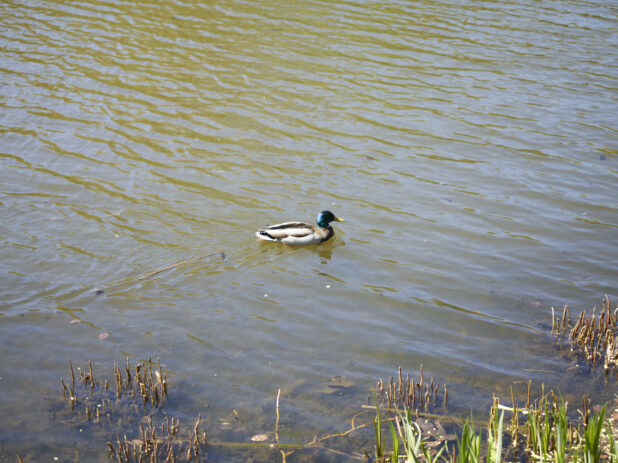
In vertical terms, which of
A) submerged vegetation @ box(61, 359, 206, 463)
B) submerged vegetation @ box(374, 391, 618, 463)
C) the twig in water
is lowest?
submerged vegetation @ box(61, 359, 206, 463)

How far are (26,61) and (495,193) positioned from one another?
1090 centimetres

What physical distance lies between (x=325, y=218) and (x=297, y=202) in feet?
3.14

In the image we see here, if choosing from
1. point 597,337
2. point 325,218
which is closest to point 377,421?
point 597,337

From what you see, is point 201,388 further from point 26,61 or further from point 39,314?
point 26,61

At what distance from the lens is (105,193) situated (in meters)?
9.80

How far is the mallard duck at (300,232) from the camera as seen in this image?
878cm

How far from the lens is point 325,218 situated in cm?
910

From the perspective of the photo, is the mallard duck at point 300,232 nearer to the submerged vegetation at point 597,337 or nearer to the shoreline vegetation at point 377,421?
the shoreline vegetation at point 377,421

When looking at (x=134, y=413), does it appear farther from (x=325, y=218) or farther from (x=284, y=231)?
(x=325, y=218)

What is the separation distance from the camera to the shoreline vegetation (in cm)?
494

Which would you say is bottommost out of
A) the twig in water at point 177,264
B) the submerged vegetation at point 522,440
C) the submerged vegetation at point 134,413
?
the submerged vegetation at point 134,413

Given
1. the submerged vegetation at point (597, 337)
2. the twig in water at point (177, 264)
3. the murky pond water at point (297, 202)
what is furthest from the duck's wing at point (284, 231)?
the submerged vegetation at point (597, 337)

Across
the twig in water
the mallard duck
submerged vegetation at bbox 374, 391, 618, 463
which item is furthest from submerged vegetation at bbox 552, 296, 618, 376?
the twig in water

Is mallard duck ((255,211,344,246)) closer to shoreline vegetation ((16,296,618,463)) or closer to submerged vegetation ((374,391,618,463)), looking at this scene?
shoreline vegetation ((16,296,618,463))
